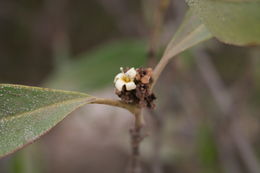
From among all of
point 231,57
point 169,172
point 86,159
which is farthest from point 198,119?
point 86,159

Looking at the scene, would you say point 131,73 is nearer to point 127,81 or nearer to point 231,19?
point 127,81

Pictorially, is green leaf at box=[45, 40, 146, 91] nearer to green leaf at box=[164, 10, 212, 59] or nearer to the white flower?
green leaf at box=[164, 10, 212, 59]

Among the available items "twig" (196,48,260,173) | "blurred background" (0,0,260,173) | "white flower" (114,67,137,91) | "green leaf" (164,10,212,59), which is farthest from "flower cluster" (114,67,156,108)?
"twig" (196,48,260,173)

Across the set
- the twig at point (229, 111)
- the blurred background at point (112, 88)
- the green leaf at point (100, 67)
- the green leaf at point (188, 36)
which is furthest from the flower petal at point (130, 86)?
the twig at point (229, 111)

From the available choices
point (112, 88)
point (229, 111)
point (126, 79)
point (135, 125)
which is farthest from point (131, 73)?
point (112, 88)

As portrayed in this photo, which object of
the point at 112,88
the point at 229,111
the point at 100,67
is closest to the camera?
the point at 100,67

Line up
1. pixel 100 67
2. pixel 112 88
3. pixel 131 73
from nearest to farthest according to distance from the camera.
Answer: pixel 131 73, pixel 100 67, pixel 112 88

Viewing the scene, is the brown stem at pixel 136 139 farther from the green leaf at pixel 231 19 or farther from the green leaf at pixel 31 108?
the green leaf at pixel 231 19
